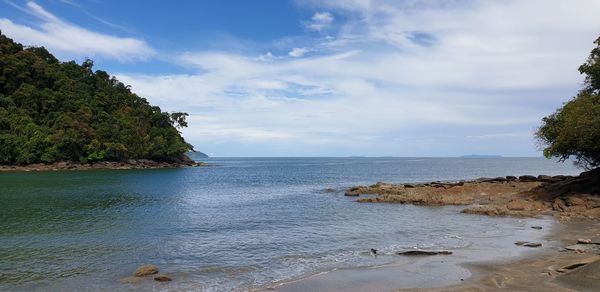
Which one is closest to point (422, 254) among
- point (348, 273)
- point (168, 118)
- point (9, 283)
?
point (348, 273)

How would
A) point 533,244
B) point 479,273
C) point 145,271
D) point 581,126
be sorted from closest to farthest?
point 479,273 < point 145,271 < point 533,244 < point 581,126

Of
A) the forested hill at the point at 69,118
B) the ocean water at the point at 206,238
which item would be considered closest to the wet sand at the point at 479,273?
the ocean water at the point at 206,238

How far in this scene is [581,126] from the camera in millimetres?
33531

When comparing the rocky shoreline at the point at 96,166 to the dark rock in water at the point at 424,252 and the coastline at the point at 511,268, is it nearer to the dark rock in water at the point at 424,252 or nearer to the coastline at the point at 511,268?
the dark rock in water at the point at 424,252

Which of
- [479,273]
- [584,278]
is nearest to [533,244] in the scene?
[479,273]

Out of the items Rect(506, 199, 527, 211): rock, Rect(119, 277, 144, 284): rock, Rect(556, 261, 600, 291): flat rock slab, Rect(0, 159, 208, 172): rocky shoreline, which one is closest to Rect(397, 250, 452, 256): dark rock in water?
Rect(556, 261, 600, 291): flat rock slab

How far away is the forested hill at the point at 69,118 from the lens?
115375mm

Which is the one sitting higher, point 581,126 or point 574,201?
point 581,126

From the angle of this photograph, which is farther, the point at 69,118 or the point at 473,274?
the point at 69,118

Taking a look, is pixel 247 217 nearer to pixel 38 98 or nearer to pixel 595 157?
pixel 595 157

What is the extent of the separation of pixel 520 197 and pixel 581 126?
10931mm

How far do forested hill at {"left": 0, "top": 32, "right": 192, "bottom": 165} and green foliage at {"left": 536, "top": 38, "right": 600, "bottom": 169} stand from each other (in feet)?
384

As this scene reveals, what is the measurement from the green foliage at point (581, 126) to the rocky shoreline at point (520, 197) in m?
2.86

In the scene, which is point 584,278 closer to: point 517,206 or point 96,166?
point 517,206
